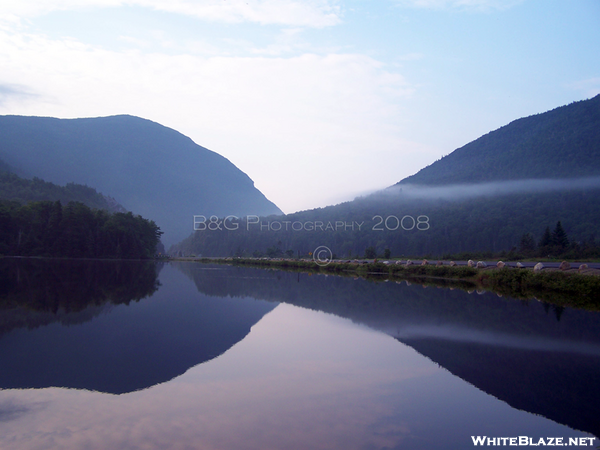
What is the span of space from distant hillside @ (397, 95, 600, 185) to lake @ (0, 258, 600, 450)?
12047 cm

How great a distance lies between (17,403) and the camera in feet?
18.2

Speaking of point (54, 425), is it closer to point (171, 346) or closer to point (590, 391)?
point (171, 346)

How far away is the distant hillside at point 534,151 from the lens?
118062 millimetres

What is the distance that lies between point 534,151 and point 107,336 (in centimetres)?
14504

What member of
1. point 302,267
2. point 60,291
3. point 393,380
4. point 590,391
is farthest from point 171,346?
point 302,267

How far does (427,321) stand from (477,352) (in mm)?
3912

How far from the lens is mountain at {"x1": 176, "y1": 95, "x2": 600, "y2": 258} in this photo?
90.7 metres

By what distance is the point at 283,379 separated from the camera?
23.8 feet

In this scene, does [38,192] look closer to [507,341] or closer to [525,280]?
[525,280]

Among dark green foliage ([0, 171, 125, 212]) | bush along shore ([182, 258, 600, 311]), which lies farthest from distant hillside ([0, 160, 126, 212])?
bush along shore ([182, 258, 600, 311])

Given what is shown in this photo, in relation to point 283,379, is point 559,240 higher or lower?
higher

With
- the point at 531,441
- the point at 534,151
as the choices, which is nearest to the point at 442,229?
the point at 534,151

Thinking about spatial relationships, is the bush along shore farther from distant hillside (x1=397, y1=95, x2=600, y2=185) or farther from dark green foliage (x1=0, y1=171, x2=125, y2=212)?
distant hillside (x1=397, y1=95, x2=600, y2=185)

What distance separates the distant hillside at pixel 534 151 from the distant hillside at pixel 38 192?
360ft
